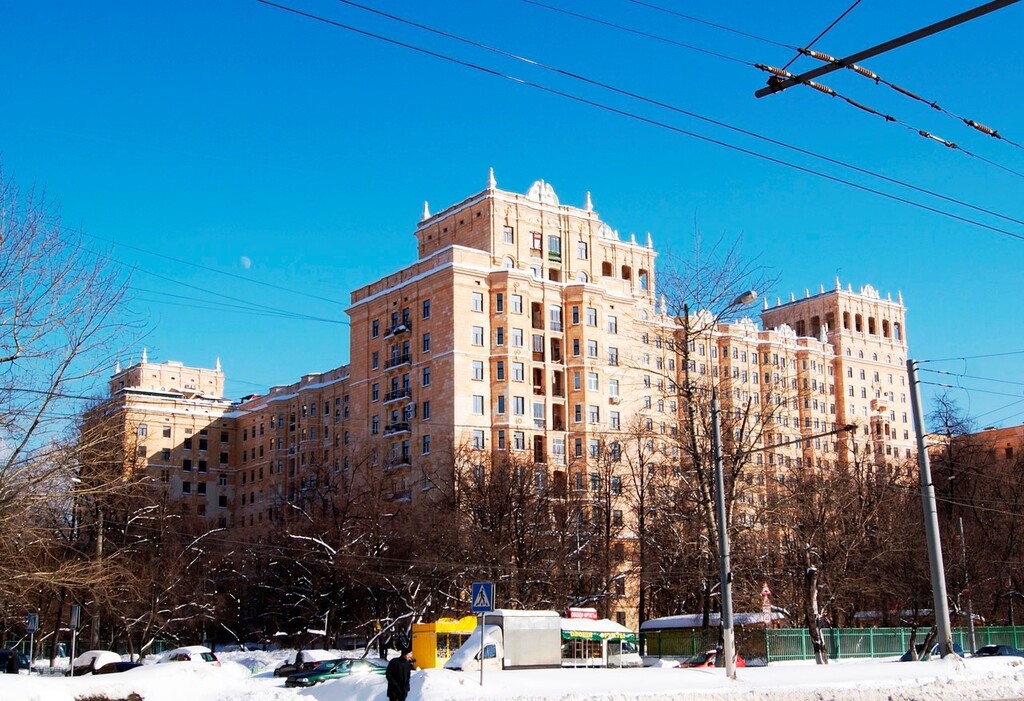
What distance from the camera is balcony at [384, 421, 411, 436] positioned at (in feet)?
288

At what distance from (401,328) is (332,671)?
52817 mm

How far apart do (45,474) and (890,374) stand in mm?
128406

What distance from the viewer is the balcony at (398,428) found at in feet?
288

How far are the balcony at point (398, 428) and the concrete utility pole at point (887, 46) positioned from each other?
248ft

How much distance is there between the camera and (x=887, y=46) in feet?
38.3

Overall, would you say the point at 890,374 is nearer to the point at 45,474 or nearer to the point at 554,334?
the point at 554,334

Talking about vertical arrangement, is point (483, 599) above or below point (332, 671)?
above

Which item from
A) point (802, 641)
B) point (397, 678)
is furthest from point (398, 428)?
point (397, 678)

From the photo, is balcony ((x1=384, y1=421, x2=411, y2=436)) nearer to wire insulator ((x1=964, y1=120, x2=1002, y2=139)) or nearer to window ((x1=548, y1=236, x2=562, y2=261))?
window ((x1=548, y1=236, x2=562, y2=261))

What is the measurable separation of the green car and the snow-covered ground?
17.8 ft

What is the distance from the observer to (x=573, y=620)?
54.2 meters

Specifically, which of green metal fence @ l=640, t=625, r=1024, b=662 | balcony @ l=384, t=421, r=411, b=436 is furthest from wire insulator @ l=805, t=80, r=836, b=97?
balcony @ l=384, t=421, r=411, b=436

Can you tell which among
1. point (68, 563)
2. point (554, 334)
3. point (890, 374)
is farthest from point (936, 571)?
point (890, 374)

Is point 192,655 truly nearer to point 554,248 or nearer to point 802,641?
point 802,641
